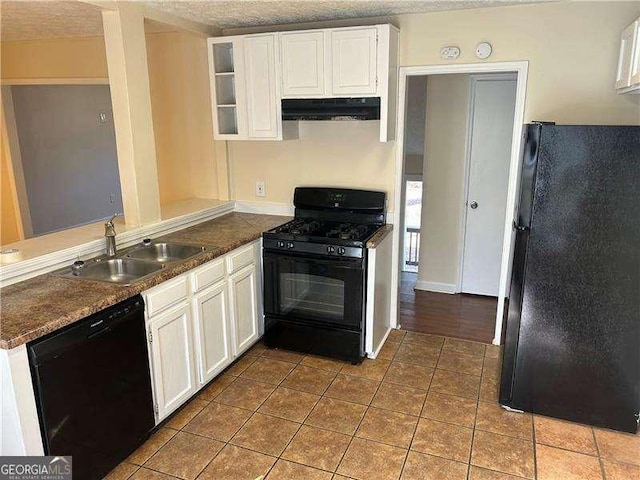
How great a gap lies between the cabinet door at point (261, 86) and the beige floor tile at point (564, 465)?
264 cm

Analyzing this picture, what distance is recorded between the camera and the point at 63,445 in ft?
6.35

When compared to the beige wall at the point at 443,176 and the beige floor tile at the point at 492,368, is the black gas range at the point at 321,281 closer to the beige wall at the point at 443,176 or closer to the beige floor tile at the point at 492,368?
the beige floor tile at the point at 492,368

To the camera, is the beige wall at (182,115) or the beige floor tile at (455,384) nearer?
the beige floor tile at (455,384)

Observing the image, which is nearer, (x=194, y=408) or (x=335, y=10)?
(x=194, y=408)

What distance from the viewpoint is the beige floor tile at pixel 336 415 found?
2613 mm

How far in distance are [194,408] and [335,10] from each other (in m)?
2.73

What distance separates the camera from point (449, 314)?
416 centimetres

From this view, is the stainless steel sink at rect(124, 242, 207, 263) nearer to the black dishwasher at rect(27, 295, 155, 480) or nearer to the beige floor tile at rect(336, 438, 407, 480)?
the black dishwasher at rect(27, 295, 155, 480)

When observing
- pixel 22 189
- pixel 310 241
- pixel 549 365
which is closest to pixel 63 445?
pixel 310 241

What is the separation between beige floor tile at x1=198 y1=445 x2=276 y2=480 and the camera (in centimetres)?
225

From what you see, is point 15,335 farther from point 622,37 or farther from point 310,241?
point 622,37

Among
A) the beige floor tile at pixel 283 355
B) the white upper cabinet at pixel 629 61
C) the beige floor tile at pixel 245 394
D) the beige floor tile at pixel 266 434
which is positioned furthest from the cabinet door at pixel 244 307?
the white upper cabinet at pixel 629 61

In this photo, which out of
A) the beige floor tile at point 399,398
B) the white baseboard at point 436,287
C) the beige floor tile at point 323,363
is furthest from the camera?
the white baseboard at point 436,287

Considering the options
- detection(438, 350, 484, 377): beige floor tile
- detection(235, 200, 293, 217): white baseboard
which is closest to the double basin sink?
detection(235, 200, 293, 217): white baseboard
